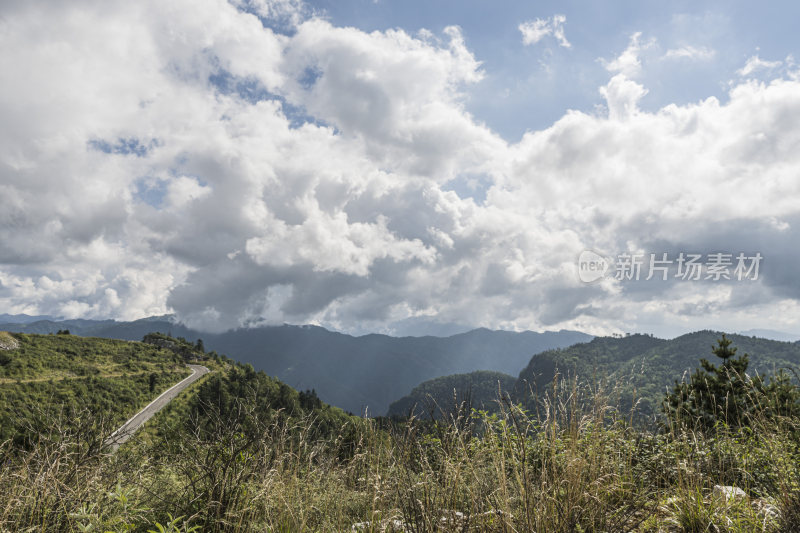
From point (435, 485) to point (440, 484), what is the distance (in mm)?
610

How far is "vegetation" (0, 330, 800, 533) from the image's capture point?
3178mm

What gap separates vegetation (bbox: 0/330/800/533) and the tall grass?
1.0 inches

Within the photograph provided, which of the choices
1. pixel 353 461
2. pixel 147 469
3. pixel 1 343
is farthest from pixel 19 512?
pixel 1 343

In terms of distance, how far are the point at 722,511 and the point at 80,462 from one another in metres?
6.54

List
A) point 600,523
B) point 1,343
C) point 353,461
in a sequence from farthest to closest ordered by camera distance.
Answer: point 1,343, point 353,461, point 600,523

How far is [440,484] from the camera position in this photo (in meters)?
4.15

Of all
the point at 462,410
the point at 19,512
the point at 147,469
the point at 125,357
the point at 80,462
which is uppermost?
the point at 462,410

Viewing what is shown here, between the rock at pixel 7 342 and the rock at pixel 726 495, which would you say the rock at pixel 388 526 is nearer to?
the rock at pixel 726 495

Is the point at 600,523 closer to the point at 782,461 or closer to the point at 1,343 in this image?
the point at 782,461

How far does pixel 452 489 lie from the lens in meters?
3.51

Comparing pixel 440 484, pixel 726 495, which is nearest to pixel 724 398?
pixel 726 495

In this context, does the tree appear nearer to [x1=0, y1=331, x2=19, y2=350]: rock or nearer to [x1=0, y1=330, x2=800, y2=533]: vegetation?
[x1=0, y1=330, x2=800, y2=533]: vegetation

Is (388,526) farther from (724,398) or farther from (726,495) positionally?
(724,398)

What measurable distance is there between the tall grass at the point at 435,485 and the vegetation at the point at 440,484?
3 cm
